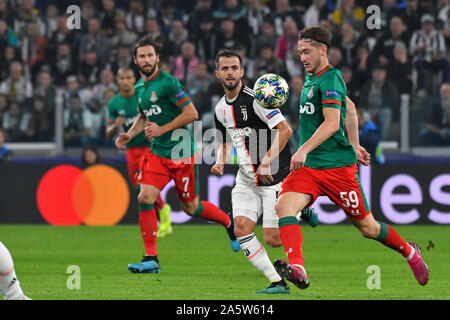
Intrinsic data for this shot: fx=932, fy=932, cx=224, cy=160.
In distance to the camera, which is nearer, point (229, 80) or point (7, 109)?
point (229, 80)

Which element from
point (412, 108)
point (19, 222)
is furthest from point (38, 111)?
point (412, 108)

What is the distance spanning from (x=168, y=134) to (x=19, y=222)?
633 centimetres

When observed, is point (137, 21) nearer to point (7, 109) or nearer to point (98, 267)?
point (7, 109)

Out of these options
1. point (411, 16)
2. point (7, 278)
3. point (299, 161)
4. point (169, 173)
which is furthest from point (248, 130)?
point (411, 16)

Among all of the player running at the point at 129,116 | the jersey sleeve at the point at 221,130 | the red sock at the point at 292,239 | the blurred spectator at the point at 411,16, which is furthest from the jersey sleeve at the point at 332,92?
the blurred spectator at the point at 411,16

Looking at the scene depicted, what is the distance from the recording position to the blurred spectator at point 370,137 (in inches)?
585

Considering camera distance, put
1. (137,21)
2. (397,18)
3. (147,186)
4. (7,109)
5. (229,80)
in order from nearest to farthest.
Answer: (229,80) → (147,186) → (7,109) → (397,18) → (137,21)

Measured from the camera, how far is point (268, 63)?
16.5 metres

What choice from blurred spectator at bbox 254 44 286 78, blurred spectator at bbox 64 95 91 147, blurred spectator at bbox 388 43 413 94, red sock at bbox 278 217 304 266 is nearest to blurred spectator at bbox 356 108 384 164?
blurred spectator at bbox 388 43 413 94

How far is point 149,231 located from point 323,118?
291 centimetres

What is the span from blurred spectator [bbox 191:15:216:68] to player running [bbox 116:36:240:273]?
7.50 metres

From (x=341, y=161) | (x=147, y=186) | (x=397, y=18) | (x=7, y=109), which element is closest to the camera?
(x=341, y=161)

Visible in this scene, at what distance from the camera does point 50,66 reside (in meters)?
17.7

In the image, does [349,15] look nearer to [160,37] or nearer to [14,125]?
[160,37]
